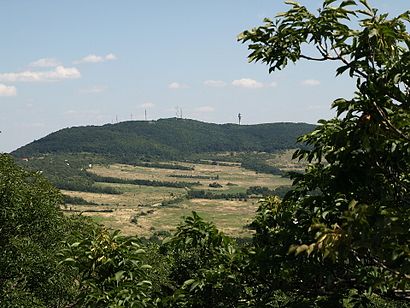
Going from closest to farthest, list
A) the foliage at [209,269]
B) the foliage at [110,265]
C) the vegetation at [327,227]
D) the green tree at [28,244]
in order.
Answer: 1. the vegetation at [327,227]
2. the foliage at [110,265]
3. the foliage at [209,269]
4. the green tree at [28,244]

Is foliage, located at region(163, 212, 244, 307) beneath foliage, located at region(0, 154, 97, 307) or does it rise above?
above

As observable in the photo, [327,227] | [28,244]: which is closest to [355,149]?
[327,227]

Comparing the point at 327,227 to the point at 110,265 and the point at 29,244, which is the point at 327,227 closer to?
the point at 110,265

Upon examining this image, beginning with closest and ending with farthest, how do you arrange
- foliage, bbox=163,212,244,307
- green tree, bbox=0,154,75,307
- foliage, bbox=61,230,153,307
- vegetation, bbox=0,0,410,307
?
vegetation, bbox=0,0,410,307 → foliage, bbox=61,230,153,307 → foliage, bbox=163,212,244,307 → green tree, bbox=0,154,75,307

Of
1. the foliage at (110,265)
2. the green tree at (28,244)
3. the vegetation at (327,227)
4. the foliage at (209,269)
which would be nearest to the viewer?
the vegetation at (327,227)

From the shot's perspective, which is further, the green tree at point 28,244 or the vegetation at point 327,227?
the green tree at point 28,244

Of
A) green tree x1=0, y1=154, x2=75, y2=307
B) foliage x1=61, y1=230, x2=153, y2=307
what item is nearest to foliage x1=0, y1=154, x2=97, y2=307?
green tree x1=0, y1=154, x2=75, y2=307

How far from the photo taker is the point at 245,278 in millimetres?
8922

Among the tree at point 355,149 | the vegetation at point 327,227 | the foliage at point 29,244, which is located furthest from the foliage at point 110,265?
the foliage at point 29,244

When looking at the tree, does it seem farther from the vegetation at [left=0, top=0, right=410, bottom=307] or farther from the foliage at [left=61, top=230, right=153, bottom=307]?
the foliage at [left=61, top=230, right=153, bottom=307]

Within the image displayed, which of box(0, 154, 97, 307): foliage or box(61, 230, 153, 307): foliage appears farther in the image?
box(0, 154, 97, 307): foliage

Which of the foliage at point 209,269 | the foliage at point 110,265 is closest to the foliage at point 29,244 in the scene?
the foliage at point 110,265

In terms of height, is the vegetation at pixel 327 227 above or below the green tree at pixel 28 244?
above

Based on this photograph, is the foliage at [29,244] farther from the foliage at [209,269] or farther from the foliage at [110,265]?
the foliage at [209,269]
